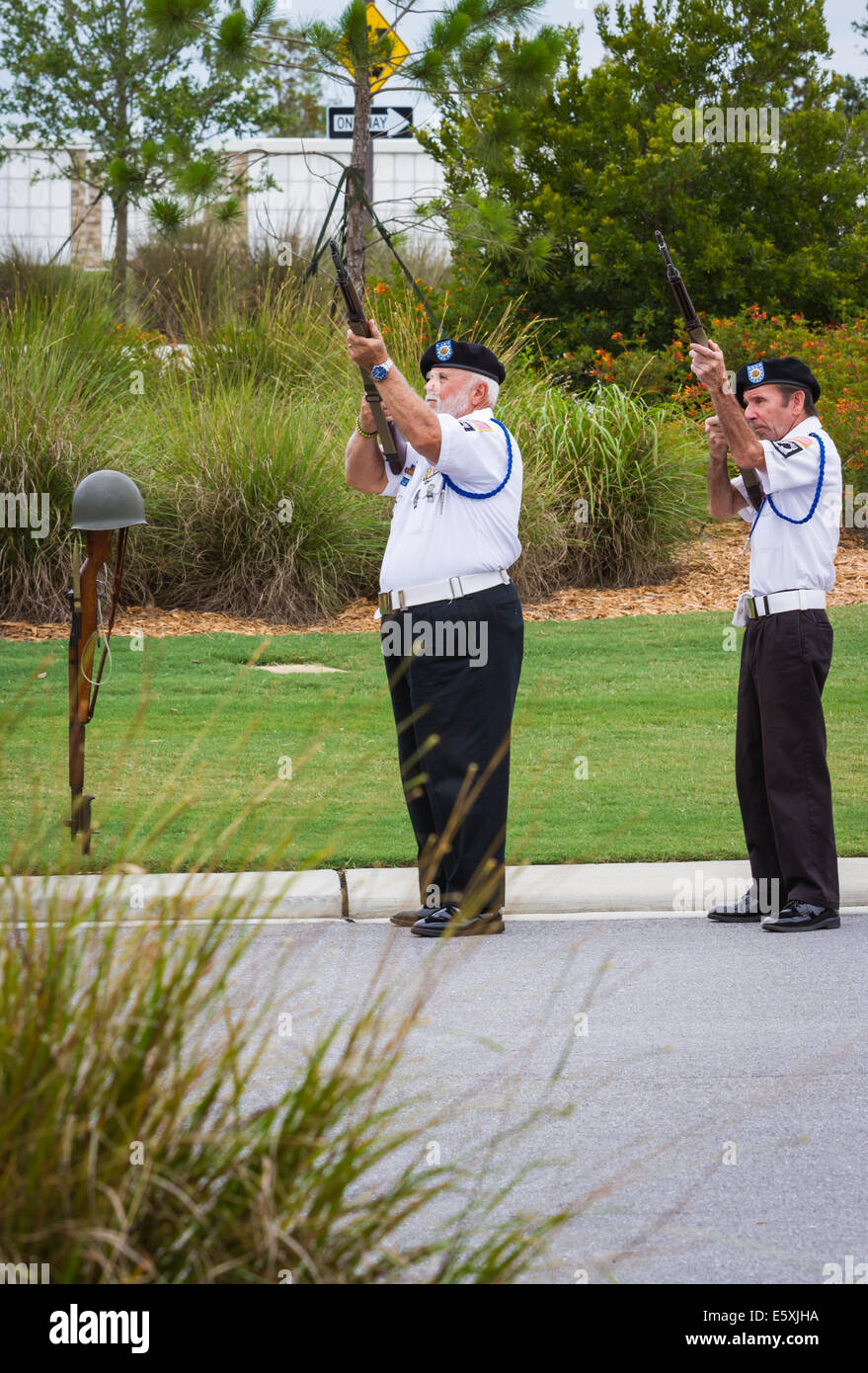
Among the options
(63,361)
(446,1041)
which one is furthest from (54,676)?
(446,1041)

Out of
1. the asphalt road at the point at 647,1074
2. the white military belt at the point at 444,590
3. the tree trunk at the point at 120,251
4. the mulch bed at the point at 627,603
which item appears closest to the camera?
the asphalt road at the point at 647,1074

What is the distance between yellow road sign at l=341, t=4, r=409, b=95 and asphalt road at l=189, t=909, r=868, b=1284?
11.0 m

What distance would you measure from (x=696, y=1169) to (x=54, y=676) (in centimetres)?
747

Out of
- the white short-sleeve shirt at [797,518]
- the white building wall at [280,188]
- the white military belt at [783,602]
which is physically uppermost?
the white building wall at [280,188]

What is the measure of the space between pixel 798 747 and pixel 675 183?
15.3 m

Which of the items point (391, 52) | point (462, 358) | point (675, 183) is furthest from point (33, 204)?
point (462, 358)

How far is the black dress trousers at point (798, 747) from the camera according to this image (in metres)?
6.59

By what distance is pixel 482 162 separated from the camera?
18.3 meters

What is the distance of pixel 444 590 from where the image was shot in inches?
252
